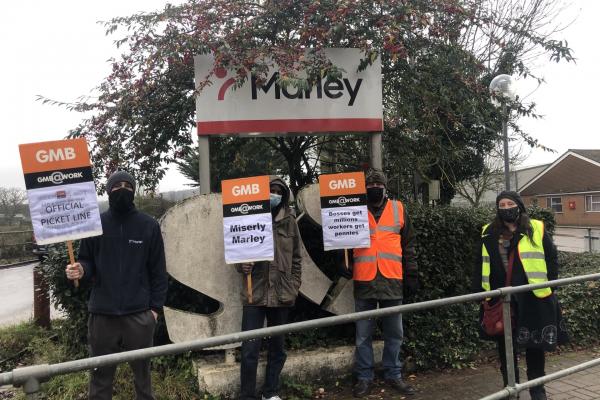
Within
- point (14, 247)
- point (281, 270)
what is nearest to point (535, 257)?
point (281, 270)

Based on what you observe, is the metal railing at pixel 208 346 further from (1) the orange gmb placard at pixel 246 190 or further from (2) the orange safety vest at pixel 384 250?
(1) the orange gmb placard at pixel 246 190

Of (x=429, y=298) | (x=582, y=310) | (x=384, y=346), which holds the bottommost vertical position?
(x=582, y=310)

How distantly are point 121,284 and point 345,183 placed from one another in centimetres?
211

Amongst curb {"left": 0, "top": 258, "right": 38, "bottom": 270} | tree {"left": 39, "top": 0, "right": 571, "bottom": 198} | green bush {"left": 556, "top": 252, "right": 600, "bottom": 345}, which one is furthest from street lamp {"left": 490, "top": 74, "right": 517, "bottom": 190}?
curb {"left": 0, "top": 258, "right": 38, "bottom": 270}

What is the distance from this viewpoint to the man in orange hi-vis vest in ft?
13.9

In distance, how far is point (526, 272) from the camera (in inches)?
143

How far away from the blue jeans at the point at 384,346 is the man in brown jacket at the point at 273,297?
746 mm

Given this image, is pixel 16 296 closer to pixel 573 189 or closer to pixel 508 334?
pixel 508 334

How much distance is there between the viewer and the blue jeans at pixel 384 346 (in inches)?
169

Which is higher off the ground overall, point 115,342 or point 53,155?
point 53,155

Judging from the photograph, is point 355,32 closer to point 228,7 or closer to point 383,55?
point 383,55

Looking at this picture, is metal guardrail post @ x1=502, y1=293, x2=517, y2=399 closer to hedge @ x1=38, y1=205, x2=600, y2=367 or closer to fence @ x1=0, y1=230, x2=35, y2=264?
hedge @ x1=38, y1=205, x2=600, y2=367

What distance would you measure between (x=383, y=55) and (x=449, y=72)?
36.2 inches

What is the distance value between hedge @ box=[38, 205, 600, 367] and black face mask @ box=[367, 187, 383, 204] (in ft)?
2.44
